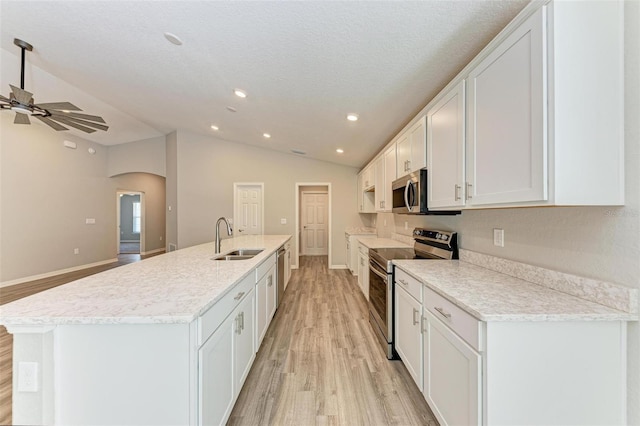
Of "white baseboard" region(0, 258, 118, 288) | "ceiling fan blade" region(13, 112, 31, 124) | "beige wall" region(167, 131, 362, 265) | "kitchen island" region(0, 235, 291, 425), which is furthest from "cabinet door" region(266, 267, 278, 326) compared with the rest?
"white baseboard" region(0, 258, 118, 288)

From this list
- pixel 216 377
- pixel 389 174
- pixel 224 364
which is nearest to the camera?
pixel 216 377

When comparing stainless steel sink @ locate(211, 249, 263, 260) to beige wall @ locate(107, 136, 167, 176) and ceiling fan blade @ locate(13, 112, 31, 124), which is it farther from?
beige wall @ locate(107, 136, 167, 176)

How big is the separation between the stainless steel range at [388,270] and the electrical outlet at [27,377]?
213 cm

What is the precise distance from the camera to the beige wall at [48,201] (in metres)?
4.57

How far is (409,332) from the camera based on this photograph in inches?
73.2

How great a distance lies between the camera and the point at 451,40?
1571 mm

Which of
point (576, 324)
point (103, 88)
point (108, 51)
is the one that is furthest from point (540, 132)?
point (103, 88)

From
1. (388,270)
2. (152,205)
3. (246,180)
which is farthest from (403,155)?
(152,205)

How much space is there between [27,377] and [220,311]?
773mm

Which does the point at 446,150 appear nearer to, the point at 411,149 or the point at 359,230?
the point at 411,149

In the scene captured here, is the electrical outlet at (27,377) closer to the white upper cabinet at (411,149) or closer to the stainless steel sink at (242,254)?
the stainless steel sink at (242,254)

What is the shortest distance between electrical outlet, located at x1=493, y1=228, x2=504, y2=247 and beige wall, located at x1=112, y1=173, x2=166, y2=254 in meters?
8.80

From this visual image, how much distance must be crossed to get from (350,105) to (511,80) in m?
1.76

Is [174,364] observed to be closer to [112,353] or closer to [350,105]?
[112,353]
